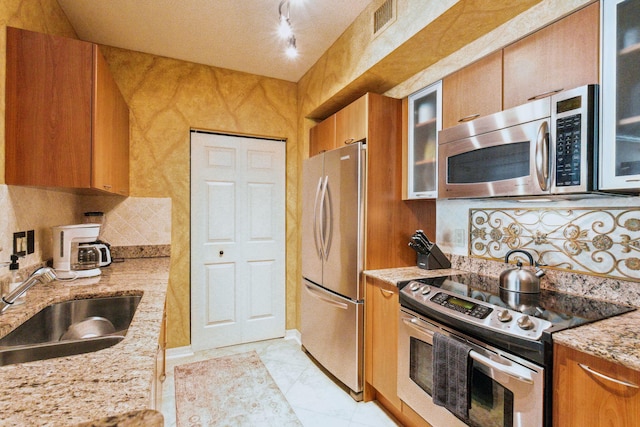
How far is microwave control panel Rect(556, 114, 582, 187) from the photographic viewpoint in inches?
51.0

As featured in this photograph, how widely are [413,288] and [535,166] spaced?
862 mm

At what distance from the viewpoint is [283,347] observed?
316 centimetres

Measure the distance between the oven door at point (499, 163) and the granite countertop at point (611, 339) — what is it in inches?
22.4

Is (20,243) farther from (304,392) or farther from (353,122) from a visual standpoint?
(353,122)

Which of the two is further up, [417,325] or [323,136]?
[323,136]

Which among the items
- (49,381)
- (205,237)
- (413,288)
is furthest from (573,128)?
(205,237)

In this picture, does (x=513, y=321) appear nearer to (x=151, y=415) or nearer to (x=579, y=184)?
(x=579, y=184)

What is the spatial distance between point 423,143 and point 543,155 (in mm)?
867

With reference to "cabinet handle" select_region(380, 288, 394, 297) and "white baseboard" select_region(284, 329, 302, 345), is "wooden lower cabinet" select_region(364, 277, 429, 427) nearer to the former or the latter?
"cabinet handle" select_region(380, 288, 394, 297)

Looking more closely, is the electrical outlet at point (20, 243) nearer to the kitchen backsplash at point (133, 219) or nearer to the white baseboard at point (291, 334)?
the kitchen backsplash at point (133, 219)

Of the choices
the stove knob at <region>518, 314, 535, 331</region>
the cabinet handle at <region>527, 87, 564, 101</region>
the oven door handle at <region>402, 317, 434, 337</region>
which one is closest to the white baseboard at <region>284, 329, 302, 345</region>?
the oven door handle at <region>402, 317, 434, 337</region>

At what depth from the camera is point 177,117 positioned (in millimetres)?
2920

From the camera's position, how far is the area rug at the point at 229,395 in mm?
2043

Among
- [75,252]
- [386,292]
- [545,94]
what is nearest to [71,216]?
[75,252]
